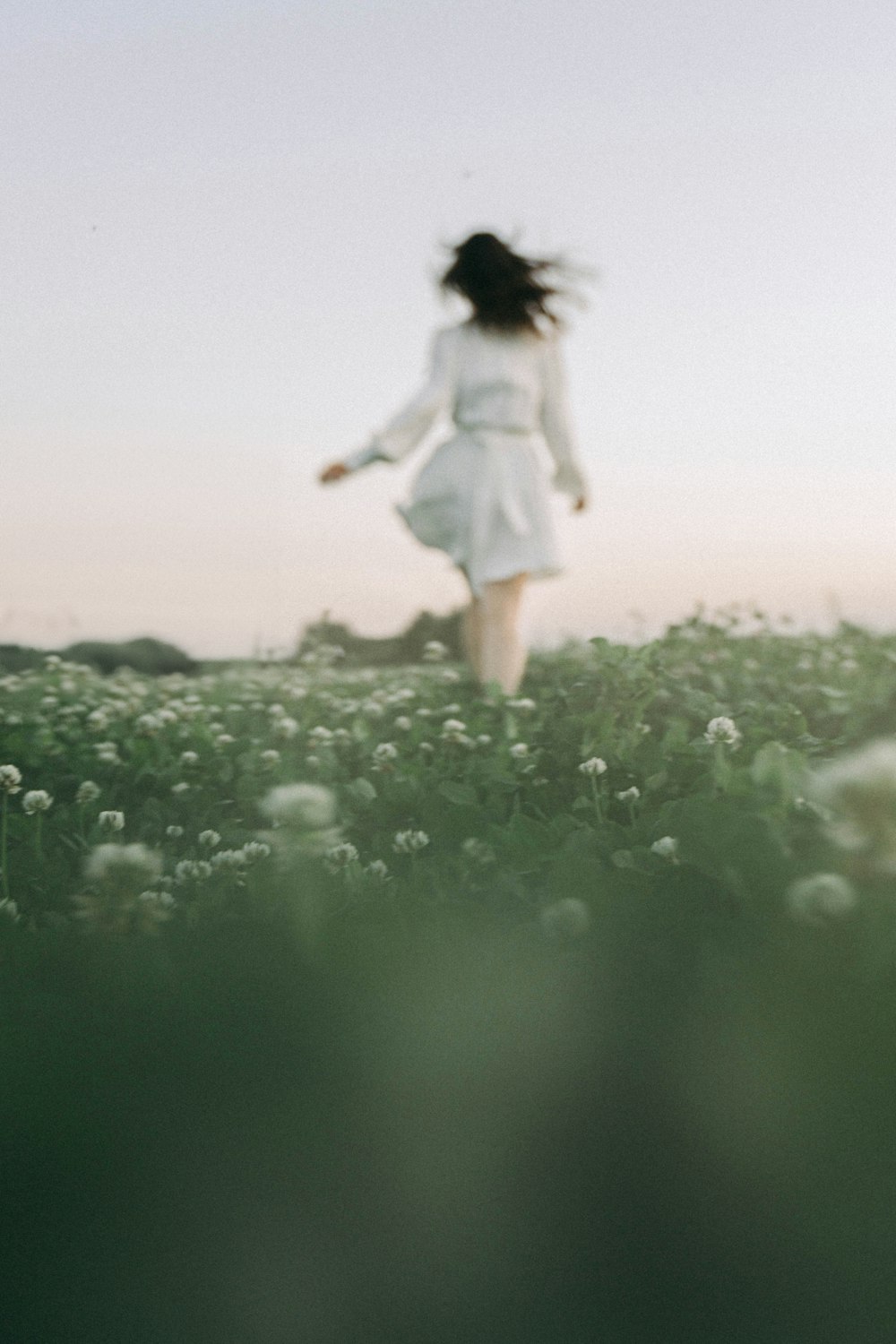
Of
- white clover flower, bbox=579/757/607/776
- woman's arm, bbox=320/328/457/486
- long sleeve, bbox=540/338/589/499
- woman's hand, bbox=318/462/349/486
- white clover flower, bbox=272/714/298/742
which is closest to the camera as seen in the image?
white clover flower, bbox=579/757/607/776

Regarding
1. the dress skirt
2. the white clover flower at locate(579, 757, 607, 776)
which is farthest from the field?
the dress skirt

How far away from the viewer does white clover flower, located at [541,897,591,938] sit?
1.16 metres

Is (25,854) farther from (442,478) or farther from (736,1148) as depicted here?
(442,478)

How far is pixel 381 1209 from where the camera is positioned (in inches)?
30.5

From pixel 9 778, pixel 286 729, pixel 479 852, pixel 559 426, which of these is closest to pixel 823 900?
pixel 479 852

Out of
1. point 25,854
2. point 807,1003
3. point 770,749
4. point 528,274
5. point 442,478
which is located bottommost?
point 25,854

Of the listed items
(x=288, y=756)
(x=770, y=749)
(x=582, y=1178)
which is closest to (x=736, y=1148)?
(x=582, y=1178)

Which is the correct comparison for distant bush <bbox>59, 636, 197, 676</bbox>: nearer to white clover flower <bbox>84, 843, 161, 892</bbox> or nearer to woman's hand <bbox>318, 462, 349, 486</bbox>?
woman's hand <bbox>318, 462, 349, 486</bbox>

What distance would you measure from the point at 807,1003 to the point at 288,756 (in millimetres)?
3099

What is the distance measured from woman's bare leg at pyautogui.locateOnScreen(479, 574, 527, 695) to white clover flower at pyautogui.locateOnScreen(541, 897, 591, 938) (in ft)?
15.5

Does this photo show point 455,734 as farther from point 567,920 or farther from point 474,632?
point 567,920

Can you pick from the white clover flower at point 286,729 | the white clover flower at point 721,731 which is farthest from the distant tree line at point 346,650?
the white clover flower at point 721,731

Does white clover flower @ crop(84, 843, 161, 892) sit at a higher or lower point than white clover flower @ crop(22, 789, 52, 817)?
higher

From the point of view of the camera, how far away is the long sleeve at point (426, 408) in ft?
19.6
